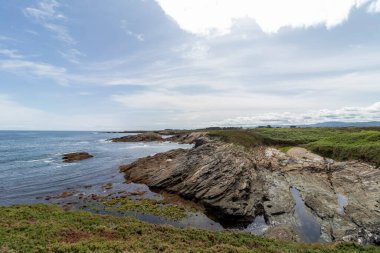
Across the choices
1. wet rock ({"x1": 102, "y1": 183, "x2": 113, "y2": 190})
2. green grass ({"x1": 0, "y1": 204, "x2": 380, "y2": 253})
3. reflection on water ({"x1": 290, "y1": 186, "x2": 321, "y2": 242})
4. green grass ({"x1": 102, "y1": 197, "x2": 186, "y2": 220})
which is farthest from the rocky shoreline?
wet rock ({"x1": 102, "y1": 183, "x2": 113, "y2": 190})

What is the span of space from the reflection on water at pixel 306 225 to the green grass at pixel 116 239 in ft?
14.8

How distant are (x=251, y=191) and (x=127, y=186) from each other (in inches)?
937

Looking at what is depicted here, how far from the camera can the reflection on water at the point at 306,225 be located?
29.0m

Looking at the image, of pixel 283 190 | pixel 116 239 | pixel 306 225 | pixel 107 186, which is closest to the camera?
pixel 116 239

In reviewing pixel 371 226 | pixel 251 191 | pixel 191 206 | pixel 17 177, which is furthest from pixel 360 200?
pixel 17 177

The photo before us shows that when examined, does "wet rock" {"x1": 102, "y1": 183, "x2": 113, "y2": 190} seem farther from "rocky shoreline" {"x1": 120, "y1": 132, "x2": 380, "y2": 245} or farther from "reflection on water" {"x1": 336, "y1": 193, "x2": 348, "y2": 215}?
"reflection on water" {"x1": 336, "y1": 193, "x2": 348, "y2": 215}

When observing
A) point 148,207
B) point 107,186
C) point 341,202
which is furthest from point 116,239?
point 341,202

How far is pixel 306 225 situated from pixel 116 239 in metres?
23.1

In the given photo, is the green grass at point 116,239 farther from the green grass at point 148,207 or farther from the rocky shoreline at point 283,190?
the green grass at point 148,207

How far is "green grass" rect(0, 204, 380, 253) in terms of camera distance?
19.9 m

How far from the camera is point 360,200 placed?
38.3 meters

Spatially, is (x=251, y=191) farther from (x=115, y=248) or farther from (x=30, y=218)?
(x=30, y=218)

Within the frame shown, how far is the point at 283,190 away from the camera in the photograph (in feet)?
146

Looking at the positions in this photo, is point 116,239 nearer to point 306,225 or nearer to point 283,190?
point 306,225
